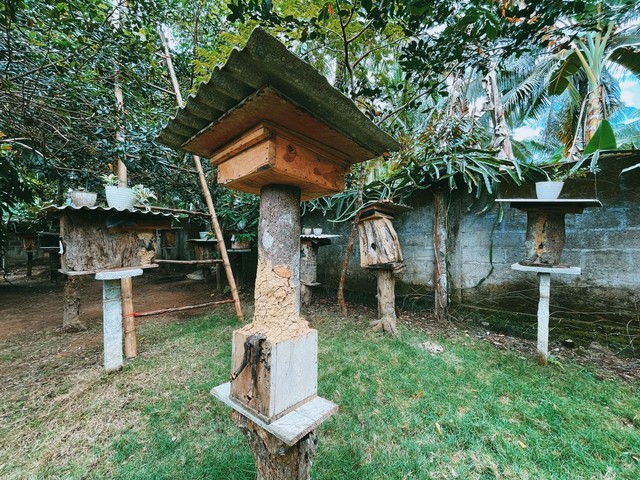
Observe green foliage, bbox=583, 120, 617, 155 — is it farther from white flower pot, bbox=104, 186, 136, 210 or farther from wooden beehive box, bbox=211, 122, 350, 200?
white flower pot, bbox=104, 186, 136, 210

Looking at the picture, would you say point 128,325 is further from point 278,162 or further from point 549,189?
point 549,189

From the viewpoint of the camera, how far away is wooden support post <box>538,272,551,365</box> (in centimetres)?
240

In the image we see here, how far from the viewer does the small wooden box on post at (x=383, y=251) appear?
A: 10.4ft

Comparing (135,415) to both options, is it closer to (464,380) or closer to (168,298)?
(464,380)

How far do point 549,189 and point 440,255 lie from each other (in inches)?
59.5

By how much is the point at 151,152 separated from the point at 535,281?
533 centimetres

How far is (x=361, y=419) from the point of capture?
1879 mm

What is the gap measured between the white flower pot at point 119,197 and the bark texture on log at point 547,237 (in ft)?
13.4

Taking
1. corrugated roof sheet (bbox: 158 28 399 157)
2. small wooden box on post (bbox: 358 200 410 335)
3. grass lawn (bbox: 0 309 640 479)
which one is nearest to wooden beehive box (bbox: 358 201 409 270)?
small wooden box on post (bbox: 358 200 410 335)

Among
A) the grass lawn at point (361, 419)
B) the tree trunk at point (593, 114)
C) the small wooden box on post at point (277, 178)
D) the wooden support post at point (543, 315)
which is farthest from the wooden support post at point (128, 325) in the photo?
the tree trunk at point (593, 114)

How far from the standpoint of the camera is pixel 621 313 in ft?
8.60

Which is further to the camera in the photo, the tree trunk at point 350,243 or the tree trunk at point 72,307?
the tree trunk at point 350,243

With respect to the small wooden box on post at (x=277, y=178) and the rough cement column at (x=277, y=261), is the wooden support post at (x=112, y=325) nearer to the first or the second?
the small wooden box on post at (x=277, y=178)

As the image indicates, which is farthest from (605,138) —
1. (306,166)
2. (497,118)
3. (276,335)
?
(276,335)
